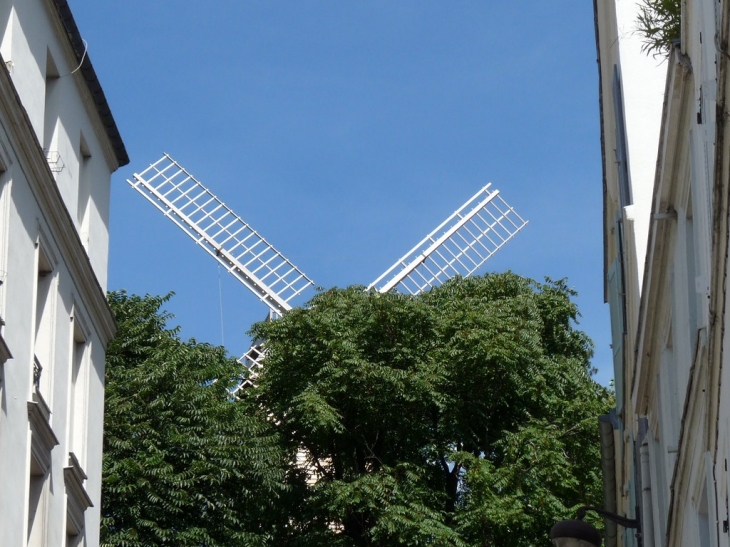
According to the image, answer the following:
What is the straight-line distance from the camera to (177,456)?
28.6 meters

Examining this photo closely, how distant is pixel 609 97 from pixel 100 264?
7.73m

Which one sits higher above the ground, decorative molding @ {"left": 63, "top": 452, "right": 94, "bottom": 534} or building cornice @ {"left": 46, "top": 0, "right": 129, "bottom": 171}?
building cornice @ {"left": 46, "top": 0, "right": 129, "bottom": 171}

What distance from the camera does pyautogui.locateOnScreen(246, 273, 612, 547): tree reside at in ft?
99.8


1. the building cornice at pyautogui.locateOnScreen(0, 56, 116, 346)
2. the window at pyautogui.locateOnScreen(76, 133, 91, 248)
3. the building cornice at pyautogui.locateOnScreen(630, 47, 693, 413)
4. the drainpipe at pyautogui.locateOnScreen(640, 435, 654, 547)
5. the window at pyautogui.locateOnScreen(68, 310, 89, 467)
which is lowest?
the drainpipe at pyautogui.locateOnScreen(640, 435, 654, 547)

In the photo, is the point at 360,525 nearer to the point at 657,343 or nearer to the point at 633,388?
the point at 633,388

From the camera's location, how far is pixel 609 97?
17609 millimetres

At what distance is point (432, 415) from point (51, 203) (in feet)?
60.6

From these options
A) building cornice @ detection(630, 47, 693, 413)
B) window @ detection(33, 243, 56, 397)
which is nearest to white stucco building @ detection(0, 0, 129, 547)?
window @ detection(33, 243, 56, 397)

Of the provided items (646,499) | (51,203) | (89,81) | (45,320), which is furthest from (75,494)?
(646,499)

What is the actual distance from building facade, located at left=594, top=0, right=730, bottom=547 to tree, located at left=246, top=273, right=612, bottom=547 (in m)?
10.8

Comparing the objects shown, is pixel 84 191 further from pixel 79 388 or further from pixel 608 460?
pixel 608 460

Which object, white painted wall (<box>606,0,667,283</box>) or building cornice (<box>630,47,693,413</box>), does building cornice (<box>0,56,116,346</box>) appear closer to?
white painted wall (<box>606,0,667,283</box>)

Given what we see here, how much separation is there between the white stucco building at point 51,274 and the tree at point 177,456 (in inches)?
309

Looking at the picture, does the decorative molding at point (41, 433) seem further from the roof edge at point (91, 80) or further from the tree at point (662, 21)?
the tree at point (662, 21)
